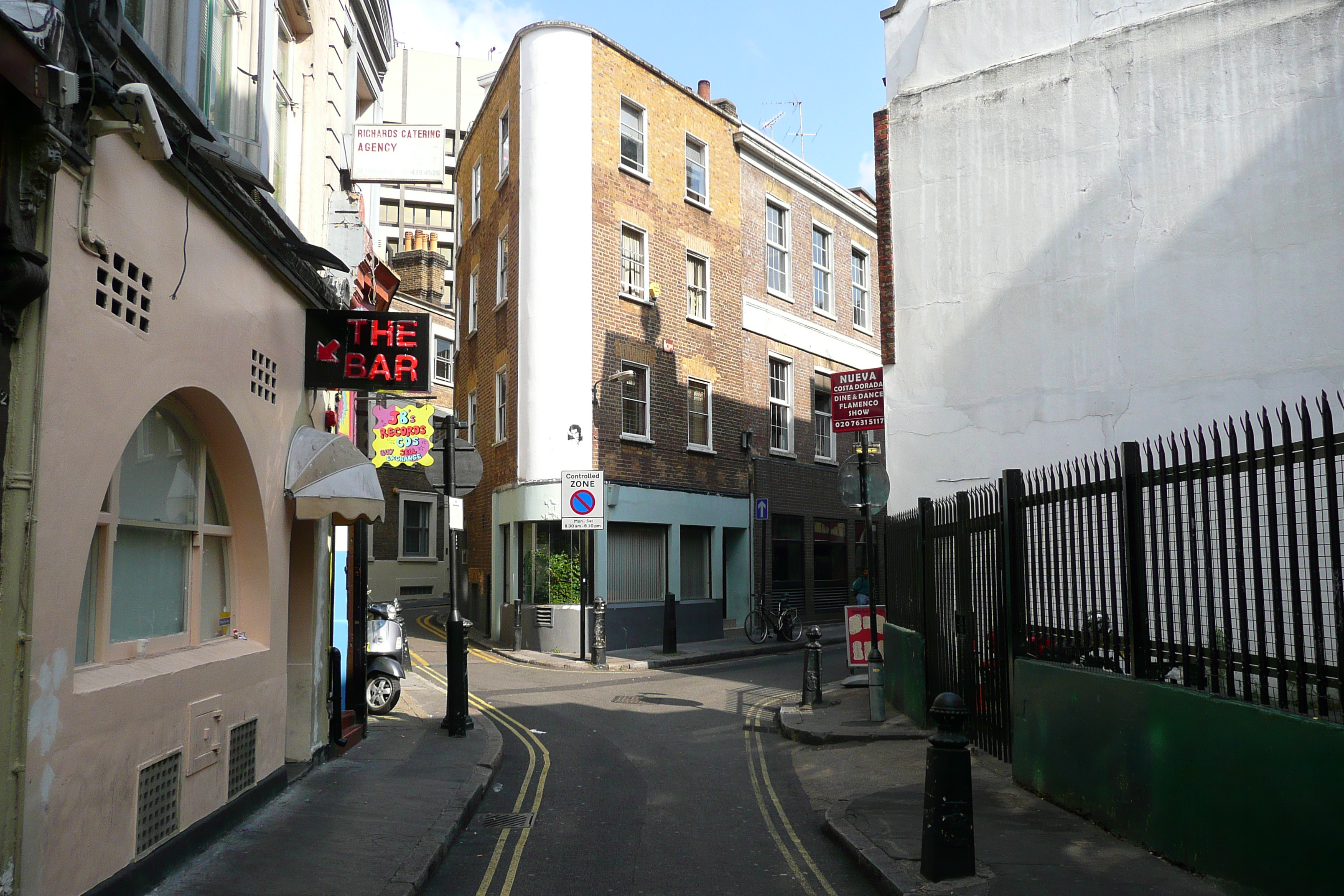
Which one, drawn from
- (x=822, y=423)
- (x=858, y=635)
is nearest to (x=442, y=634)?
(x=822, y=423)

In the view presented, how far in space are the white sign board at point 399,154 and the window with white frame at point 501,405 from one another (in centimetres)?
1126

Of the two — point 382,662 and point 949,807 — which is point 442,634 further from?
point 949,807

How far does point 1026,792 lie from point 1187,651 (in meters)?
2.55

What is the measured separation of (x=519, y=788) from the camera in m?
9.36

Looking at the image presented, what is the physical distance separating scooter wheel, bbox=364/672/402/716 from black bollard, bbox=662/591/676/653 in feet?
29.6

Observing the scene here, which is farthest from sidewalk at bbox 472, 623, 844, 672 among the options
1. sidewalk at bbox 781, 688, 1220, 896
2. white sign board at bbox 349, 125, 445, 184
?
white sign board at bbox 349, 125, 445, 184

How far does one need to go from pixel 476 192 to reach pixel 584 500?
1123 cm

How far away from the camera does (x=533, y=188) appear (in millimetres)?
22344

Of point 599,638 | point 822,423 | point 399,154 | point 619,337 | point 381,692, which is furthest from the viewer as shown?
point 822,423

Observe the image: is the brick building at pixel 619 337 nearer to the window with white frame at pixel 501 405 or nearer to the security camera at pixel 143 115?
the window with white frame at pixel 501 405

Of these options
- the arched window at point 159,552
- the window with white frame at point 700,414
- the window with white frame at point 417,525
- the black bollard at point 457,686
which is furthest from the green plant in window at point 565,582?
→ the window with white frame at point 417,525

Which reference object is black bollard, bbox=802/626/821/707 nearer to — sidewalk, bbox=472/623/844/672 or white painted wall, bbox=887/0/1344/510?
white painted wall, bbox=887/0/1344/510

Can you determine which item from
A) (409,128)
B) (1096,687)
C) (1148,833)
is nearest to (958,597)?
(1096,687)

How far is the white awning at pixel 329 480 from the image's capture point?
8.55 meters
